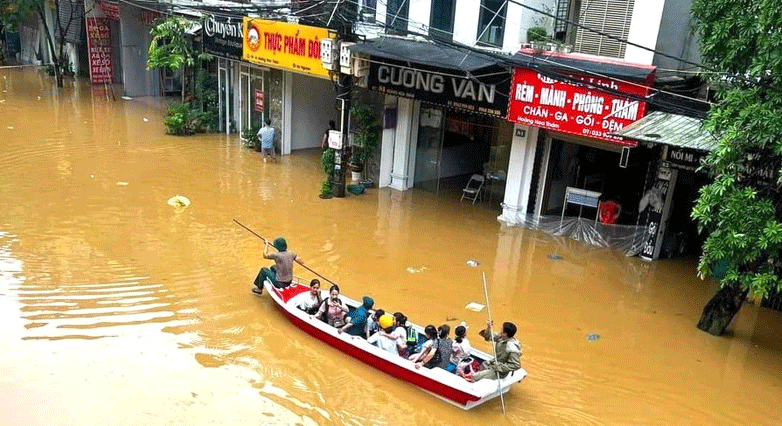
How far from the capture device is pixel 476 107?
1589 cm

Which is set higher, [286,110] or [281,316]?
[286,110]

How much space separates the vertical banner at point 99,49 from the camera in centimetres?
3097

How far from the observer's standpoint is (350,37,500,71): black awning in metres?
14.4

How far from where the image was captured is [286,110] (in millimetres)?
21844

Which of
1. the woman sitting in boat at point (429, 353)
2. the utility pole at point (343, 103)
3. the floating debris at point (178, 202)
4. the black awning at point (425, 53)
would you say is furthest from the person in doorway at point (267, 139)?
the woman sitting in boat at point (429, 353)

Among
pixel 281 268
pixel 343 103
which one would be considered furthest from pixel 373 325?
pixel 343 103

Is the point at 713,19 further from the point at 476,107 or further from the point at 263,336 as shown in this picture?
the point at 263,336

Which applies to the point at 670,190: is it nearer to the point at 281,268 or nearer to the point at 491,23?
the point at 491,23

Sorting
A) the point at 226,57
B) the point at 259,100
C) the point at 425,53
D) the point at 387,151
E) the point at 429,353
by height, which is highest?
the point at 425,53

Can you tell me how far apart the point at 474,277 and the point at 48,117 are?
65.0 feet

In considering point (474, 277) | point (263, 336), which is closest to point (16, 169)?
point (263, 336)

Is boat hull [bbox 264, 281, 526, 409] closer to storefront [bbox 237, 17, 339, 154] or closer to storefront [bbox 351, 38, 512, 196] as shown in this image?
storefront [bbox 351, 38, 512, 196]

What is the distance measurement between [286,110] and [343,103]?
505 centimetres

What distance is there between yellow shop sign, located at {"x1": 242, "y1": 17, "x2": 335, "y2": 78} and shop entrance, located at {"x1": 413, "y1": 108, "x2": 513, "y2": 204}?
11.1 feet
